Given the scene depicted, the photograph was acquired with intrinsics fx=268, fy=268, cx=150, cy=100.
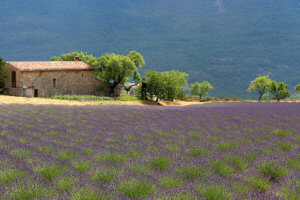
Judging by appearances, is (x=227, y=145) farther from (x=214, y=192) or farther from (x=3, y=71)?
(x=3, y=71)

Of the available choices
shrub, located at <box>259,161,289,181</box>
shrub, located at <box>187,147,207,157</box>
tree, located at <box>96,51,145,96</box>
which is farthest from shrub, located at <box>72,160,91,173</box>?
tree, located at <box>96,51,145,96</box>

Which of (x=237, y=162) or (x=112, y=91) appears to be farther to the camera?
(x=112, y=91)

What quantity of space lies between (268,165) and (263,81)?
51.0m

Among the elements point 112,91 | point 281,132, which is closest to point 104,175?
point 281,132

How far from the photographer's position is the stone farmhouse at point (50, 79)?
31625 mm

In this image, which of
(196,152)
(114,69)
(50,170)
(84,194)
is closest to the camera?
(84,194)

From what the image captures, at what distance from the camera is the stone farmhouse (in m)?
31.6

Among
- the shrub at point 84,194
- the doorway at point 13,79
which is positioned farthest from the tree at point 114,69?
the shrub at point 84,194

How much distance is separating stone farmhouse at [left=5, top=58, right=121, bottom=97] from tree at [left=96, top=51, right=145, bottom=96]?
1618 mm

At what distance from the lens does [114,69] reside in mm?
36719

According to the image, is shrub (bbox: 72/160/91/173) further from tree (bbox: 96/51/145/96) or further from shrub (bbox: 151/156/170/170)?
tree (bbox: 96/51/145/96)

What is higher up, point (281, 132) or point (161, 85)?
point (161, 85)

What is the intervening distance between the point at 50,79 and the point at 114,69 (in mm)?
8376

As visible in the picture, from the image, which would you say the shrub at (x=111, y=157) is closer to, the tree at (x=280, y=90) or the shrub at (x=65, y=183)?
the shrub at (x=65, y=183)
